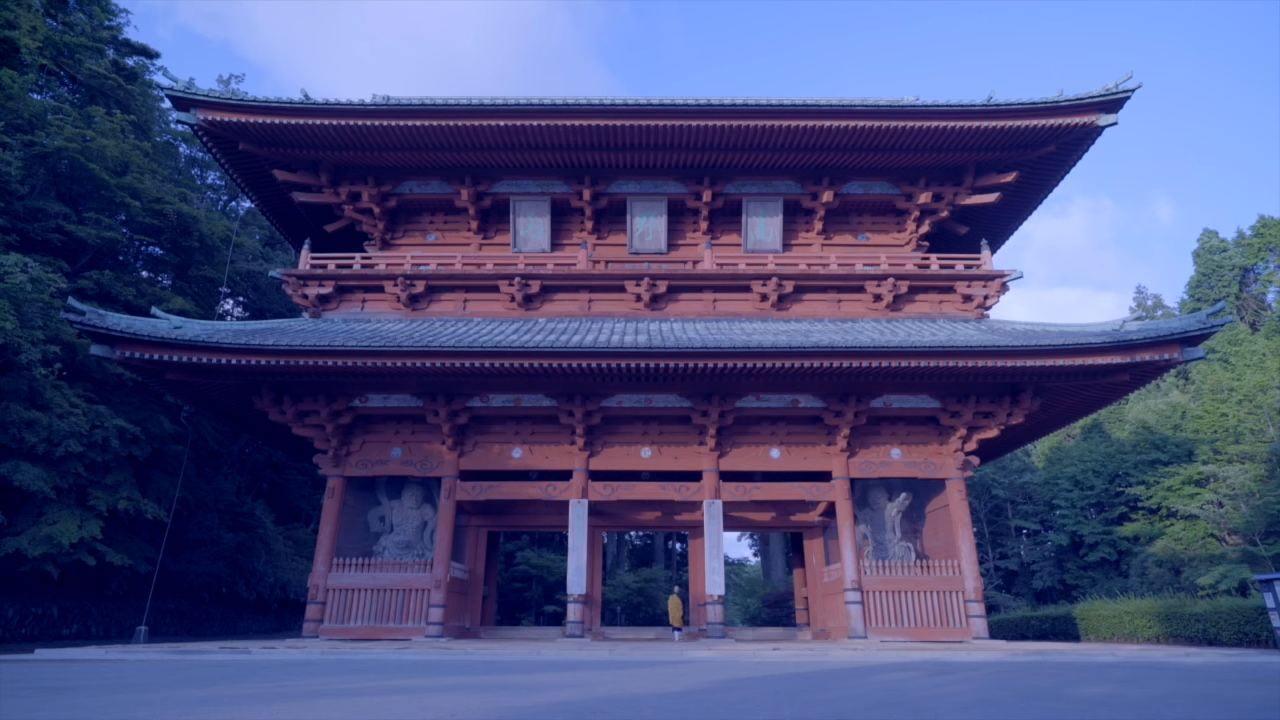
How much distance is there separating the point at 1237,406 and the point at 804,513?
2416cm

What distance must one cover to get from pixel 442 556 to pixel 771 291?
27.9 ft

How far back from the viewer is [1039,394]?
44.9 feet

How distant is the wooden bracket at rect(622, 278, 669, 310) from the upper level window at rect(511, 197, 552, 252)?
231 centimetres

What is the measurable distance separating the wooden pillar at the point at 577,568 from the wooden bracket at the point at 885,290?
298 inches

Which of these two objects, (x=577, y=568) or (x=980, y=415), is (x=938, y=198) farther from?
(x=577, y=568)

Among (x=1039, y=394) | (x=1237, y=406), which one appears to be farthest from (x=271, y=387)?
(x=1237, y=406)

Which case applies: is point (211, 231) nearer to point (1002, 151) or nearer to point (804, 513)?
point (804, 513)

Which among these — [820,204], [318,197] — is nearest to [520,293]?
[318,197]

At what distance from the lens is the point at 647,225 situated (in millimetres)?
16266

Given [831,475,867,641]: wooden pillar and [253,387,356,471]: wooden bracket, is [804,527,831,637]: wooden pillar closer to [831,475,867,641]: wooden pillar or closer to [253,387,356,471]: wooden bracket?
[831,475,867,641]: wooden pillar

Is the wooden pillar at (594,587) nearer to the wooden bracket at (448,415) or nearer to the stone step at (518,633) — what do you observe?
the stone step at (518,633)

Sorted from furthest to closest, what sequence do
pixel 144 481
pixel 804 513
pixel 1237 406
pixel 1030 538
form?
pixel 1030 538
pixel 1237 406
pixel 144 481
pixel 804 513

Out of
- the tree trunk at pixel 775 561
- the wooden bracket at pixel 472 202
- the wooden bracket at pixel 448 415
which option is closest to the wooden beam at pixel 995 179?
the wooden bracket at pixel 472 202

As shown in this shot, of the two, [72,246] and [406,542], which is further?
[72,246]
